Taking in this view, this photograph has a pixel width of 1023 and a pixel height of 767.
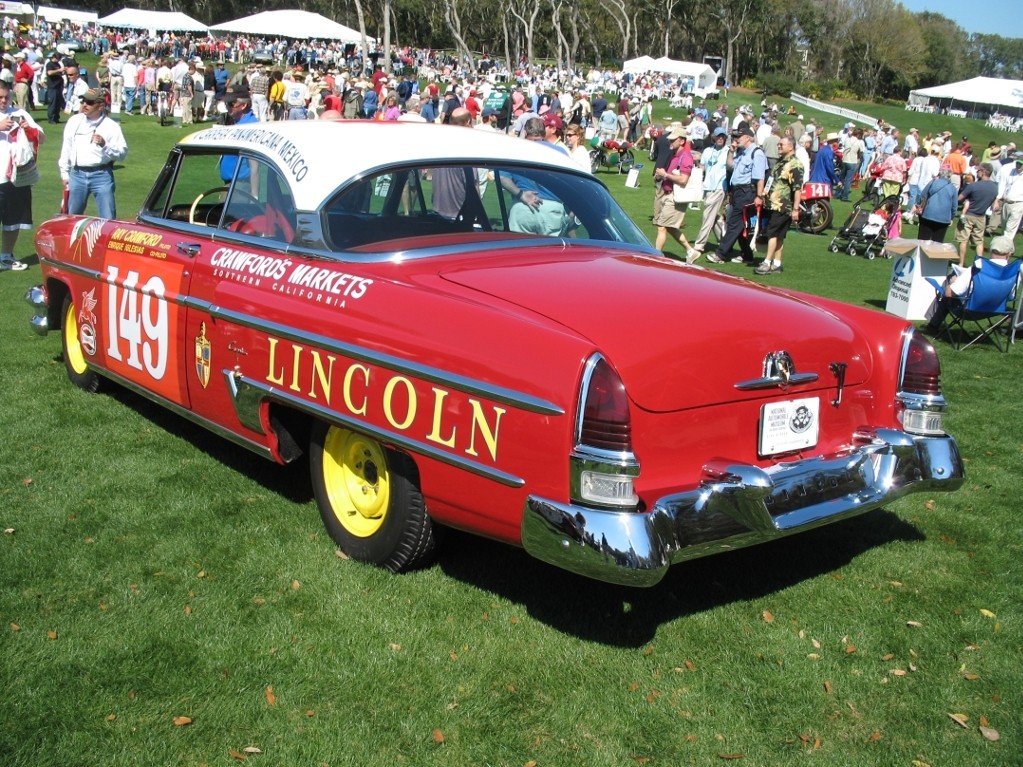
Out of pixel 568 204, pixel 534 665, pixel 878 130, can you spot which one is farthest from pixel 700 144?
pixel 534 665

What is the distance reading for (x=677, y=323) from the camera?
3.64 metres

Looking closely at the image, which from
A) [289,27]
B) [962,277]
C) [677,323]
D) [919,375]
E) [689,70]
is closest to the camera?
[677,323]

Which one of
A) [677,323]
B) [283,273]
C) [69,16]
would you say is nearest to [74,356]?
[283,273]

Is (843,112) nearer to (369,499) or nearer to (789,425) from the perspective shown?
(789,425)

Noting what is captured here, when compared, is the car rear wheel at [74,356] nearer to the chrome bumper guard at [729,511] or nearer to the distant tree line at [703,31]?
the chrome bumper guard at [729,511]

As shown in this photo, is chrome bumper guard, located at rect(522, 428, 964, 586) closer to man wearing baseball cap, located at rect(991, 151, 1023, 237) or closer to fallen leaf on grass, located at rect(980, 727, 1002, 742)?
fallen leaf on grass, located at rect(980, 727, 1002, 742)

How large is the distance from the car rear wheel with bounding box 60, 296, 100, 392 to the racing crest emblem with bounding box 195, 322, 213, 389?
206cm

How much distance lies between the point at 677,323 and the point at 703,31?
97.9 m

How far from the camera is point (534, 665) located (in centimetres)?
360

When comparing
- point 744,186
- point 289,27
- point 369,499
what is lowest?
point 369,499

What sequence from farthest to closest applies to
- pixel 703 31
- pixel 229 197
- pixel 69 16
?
pixel 703 31 → pixel 69 16 → pixel 229 197

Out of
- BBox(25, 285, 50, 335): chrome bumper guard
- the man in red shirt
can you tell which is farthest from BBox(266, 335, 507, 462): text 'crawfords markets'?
the man in red shirt

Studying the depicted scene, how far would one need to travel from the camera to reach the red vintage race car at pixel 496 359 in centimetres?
335

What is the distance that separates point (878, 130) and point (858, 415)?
28913 mm
